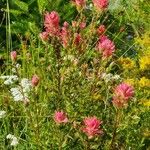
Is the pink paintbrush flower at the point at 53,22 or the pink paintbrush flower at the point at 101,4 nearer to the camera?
the pink paintbrush flower at the point at 53,22

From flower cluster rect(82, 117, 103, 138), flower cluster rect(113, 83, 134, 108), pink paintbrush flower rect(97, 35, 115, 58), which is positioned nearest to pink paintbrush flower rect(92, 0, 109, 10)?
pink paintbrush flower rect(97, 35, 115, 58)

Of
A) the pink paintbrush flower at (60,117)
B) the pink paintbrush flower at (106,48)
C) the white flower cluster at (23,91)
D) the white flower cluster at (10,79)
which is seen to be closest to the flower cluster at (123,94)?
the pink paintbrush flower at (60,117)

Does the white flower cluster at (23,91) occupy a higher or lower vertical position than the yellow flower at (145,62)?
lower

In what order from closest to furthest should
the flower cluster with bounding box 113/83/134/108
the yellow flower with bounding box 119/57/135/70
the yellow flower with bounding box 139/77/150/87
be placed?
the flower cluster with bounding box 113/83/134/108 < the yellow flower with bounding box 139/77/150/87 < the yellow flower with bounding box 119/57/135/70

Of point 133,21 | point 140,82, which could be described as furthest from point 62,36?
point 133,21

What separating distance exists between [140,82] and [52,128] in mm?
1030

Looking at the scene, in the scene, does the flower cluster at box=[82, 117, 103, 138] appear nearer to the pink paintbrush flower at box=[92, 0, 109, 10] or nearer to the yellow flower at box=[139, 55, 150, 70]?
the pink paintbrush flower at box=[92, 0, 109, 10]

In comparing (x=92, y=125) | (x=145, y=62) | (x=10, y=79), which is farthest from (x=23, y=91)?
(x=92, y=125)

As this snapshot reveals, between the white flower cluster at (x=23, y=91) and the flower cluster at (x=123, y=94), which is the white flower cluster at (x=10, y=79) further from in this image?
the flower cluster at (x=123, y=94)

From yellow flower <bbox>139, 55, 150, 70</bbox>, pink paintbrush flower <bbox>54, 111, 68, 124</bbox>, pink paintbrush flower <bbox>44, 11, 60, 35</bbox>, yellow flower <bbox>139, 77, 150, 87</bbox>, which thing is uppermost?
pink paintbrush flower <bbox>44, 11, 60, 35</bbox>

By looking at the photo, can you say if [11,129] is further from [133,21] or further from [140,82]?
[133,21]

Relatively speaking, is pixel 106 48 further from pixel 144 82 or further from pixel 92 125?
pixel 144 82

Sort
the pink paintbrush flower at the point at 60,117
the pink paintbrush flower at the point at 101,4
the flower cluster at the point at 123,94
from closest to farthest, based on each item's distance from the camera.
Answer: the flower cluster at the point at 123,94, the pink paintbrush flower at the point at 60,117, the pink paintbrush flower at the point at 101,4

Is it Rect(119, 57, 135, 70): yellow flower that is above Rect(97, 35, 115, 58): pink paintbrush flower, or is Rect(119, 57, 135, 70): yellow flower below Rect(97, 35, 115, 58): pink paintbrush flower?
below
